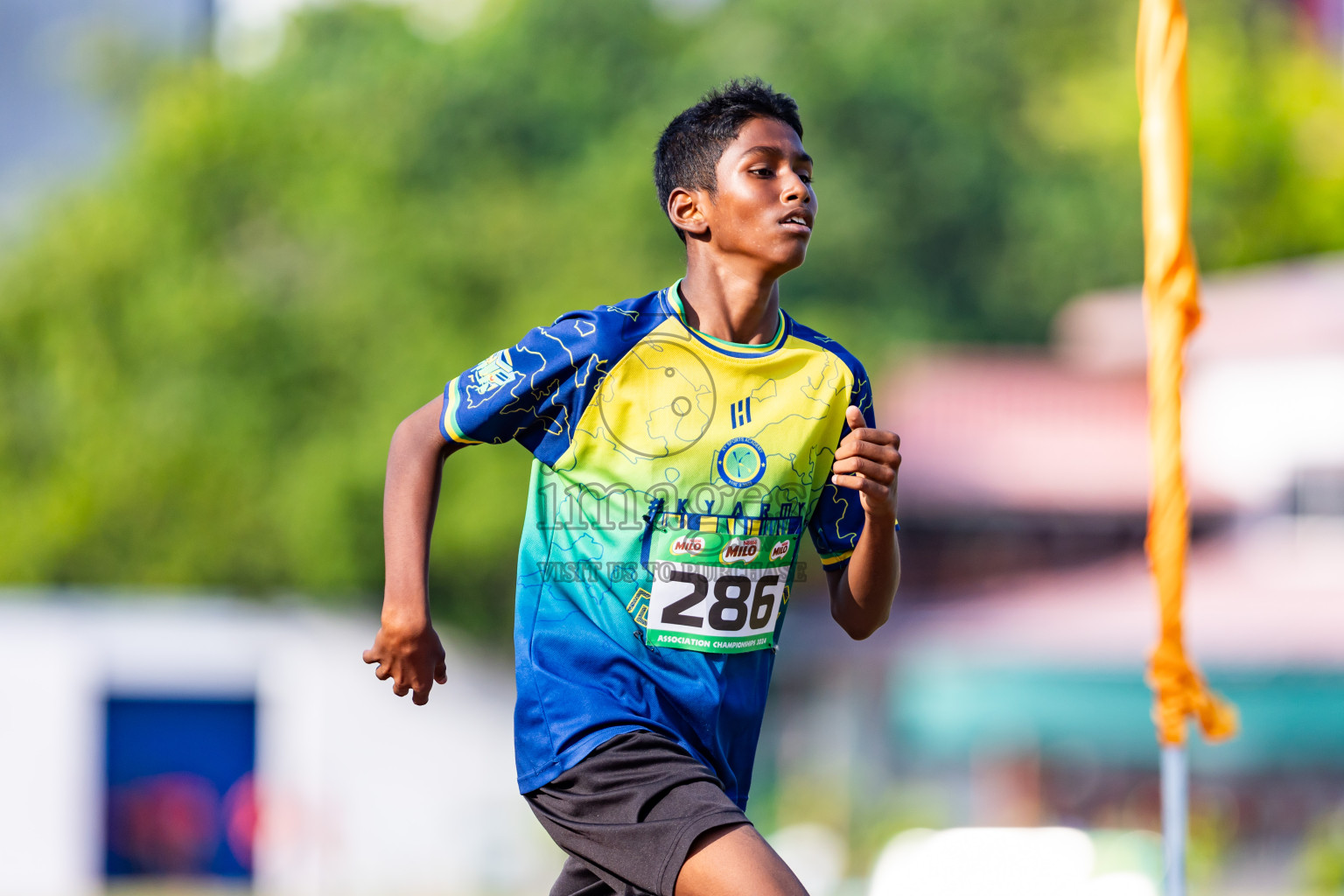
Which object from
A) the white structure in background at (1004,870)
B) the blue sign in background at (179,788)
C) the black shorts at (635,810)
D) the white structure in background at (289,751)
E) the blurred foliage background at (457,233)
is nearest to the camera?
the black shorts at (635,810)

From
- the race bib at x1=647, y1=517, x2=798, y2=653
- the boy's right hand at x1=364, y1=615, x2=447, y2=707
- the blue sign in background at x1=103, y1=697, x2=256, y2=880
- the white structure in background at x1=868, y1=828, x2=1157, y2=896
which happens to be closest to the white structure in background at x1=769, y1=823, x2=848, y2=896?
the white structure in background at x1=868, y1=828, x2=1157, y2=896

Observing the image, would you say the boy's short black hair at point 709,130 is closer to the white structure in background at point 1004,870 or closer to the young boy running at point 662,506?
the young boy running at point 662,506

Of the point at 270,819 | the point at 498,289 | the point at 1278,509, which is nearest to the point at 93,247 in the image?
the point at 498,289

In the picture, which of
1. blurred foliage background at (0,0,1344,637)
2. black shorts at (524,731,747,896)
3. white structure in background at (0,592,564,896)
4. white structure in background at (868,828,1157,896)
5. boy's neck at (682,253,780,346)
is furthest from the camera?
blurred foliage background at (0,0,1344,637)

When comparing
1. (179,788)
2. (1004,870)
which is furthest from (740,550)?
(179,788)

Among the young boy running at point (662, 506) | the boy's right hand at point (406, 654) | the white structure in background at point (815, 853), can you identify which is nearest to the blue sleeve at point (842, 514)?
the young boy running at point (662, 506)

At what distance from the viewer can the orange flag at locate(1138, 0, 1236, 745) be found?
130 inches

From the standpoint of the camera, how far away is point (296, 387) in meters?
22.9

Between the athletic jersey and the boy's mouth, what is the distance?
0.80 ft

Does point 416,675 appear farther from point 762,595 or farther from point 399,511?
point 762,595

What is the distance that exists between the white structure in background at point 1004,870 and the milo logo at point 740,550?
10.1 m

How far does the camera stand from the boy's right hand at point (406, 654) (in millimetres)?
3057

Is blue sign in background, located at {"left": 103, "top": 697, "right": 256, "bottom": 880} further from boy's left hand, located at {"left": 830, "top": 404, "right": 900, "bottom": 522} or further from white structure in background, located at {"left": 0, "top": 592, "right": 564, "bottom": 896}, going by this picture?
boy's left hand, located at {"left": 830, "top": 404, "right": 900, "bottom": 522}

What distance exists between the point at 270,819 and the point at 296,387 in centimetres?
611
